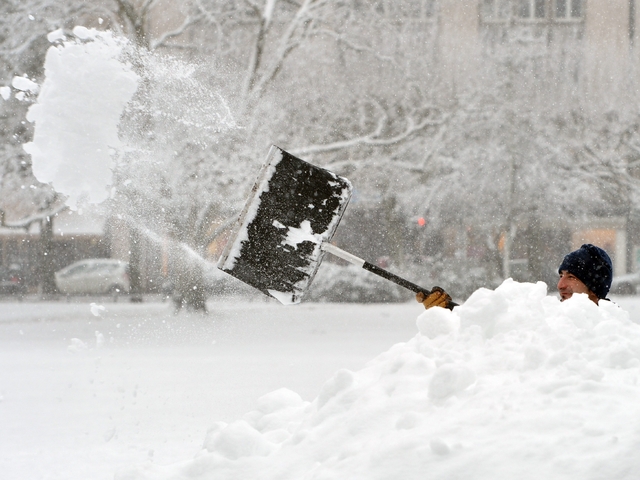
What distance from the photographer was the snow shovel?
3.82 meters

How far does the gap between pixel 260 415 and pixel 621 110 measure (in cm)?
1598

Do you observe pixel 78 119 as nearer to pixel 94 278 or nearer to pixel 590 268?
pixel 590 268

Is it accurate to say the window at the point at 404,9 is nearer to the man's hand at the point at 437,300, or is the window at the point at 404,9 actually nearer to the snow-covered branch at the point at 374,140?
the snow-covered branch at the point at 374,140

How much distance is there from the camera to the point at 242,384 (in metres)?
7.03

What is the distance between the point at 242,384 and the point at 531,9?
16.0m

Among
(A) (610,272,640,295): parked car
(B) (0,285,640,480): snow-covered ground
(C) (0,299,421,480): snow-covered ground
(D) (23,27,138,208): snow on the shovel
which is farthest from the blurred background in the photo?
(D) (23,27,138,208): snow on the shovel

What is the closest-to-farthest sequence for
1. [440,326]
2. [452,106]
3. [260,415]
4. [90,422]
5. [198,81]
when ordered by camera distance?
[440,326]
[260,415]
[90,422]
[198,81]
[452,106]

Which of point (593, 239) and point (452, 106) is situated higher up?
point (452, 106)

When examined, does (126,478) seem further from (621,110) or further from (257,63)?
(621,110)

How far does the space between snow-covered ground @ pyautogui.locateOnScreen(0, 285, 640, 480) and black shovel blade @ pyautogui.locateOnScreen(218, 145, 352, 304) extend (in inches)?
25.8

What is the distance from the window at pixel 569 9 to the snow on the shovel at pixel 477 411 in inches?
751

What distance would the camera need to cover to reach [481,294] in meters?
3.06

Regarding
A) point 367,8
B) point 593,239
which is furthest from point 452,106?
point 593,239

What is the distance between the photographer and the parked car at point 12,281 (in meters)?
19.6
